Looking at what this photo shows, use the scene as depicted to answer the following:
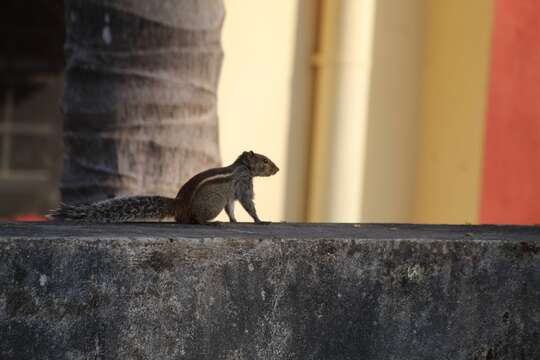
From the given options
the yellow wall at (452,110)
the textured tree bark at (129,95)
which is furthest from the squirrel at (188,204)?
the yellow wall at (452,110)

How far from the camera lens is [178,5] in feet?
14.2

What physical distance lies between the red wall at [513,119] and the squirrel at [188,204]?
9.26 feet

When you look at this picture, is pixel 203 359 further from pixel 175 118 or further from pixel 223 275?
pixel 175 118

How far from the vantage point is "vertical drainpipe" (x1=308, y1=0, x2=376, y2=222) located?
6488mm

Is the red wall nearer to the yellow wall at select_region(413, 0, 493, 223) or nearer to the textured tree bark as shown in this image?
the yellow wall at select_region(413, 0, 493, 223)

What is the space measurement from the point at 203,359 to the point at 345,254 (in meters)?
0.49

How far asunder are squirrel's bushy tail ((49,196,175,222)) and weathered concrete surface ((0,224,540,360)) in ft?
1.37

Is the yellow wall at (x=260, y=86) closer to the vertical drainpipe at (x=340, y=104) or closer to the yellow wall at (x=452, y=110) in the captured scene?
the vertical drainpipe at (x=340, y=104)

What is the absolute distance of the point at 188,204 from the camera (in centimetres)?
377

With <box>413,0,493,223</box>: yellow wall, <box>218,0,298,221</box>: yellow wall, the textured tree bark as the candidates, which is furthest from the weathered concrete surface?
<box>413,0,493,223</box>: yellow wall

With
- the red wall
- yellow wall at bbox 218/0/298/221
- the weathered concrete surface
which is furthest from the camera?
the red wall

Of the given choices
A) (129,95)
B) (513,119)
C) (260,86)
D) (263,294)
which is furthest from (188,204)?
(513,119)

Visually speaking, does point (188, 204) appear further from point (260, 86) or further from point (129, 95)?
point (260, 86)

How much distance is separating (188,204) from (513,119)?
3516 millimetres
